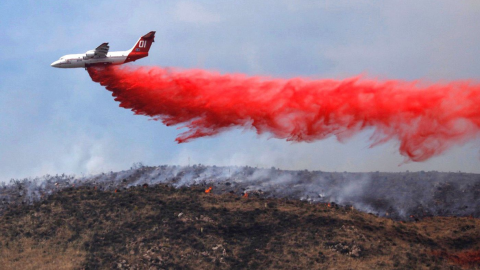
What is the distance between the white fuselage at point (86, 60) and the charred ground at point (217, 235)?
13.4 meters

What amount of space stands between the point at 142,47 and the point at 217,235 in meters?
21.5

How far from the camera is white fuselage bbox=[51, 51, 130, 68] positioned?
180 ft

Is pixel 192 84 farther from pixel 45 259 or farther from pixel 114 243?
pixel 45 259

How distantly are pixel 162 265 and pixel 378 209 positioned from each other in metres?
22.7

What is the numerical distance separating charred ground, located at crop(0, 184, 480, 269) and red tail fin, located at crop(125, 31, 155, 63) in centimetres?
1414

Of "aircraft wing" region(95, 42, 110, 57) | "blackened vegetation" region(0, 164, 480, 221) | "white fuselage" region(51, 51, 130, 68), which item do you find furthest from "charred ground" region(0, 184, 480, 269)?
"aircraft wing" region(95, 42, 110, 57)

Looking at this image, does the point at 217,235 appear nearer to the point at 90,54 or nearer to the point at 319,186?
the point at 319,186

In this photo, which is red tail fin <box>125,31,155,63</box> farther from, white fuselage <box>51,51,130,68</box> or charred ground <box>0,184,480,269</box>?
charred ground <box>0,184,480,269</box>

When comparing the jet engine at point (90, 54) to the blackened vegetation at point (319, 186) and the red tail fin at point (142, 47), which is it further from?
the blackened vegetation at point (319, 186)

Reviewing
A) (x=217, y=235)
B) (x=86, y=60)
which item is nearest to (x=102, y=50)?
(x=86, y=60)

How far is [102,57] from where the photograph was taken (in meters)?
54.9

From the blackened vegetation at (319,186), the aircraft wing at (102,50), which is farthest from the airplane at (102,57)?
the blackened vegetation at (319,186)

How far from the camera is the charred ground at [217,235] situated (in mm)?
43844

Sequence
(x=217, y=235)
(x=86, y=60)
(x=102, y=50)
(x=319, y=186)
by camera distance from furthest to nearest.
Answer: (x=319, y=186), (x=86, y=60), (x=102, y=50), (x=217, y=235)
